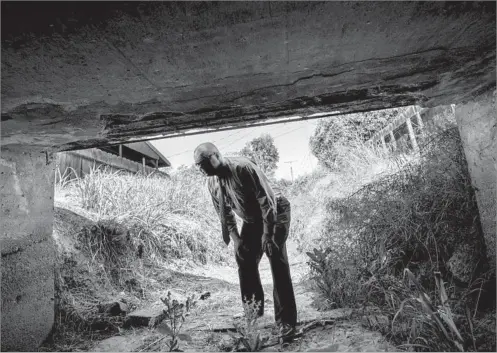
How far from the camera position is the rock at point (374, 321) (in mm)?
2321

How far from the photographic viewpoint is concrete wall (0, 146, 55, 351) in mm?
2391

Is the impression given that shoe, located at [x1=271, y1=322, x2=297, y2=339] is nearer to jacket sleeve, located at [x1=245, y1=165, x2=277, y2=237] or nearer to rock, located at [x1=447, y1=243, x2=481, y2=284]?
jacket sleeve, located at [x1=245, y1=165, x2=277, y2=237]

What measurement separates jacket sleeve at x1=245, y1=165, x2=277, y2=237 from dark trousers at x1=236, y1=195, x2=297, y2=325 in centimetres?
15

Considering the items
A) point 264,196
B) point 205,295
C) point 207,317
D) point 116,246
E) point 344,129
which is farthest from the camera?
point 344,129

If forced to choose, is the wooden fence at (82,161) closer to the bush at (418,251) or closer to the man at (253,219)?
the man at (253,219)

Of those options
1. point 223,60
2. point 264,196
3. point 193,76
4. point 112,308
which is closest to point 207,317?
point 112,308

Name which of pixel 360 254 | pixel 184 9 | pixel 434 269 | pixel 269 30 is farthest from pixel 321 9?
pixel 360 254

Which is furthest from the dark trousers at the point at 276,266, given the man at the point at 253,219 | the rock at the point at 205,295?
the rock at the point at 205,295

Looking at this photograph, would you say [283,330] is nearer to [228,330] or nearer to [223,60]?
[228,330]

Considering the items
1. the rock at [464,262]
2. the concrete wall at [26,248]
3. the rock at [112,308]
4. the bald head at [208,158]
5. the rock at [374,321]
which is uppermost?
the bald head at [208,158]

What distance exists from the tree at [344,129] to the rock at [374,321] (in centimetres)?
635

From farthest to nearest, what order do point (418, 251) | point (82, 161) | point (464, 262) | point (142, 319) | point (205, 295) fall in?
point (82, 161) → point (205, 295) → point (142, 319) → point (418, 251) → point (464, 262)

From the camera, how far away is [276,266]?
2.68 m

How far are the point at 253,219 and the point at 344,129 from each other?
362 inches
